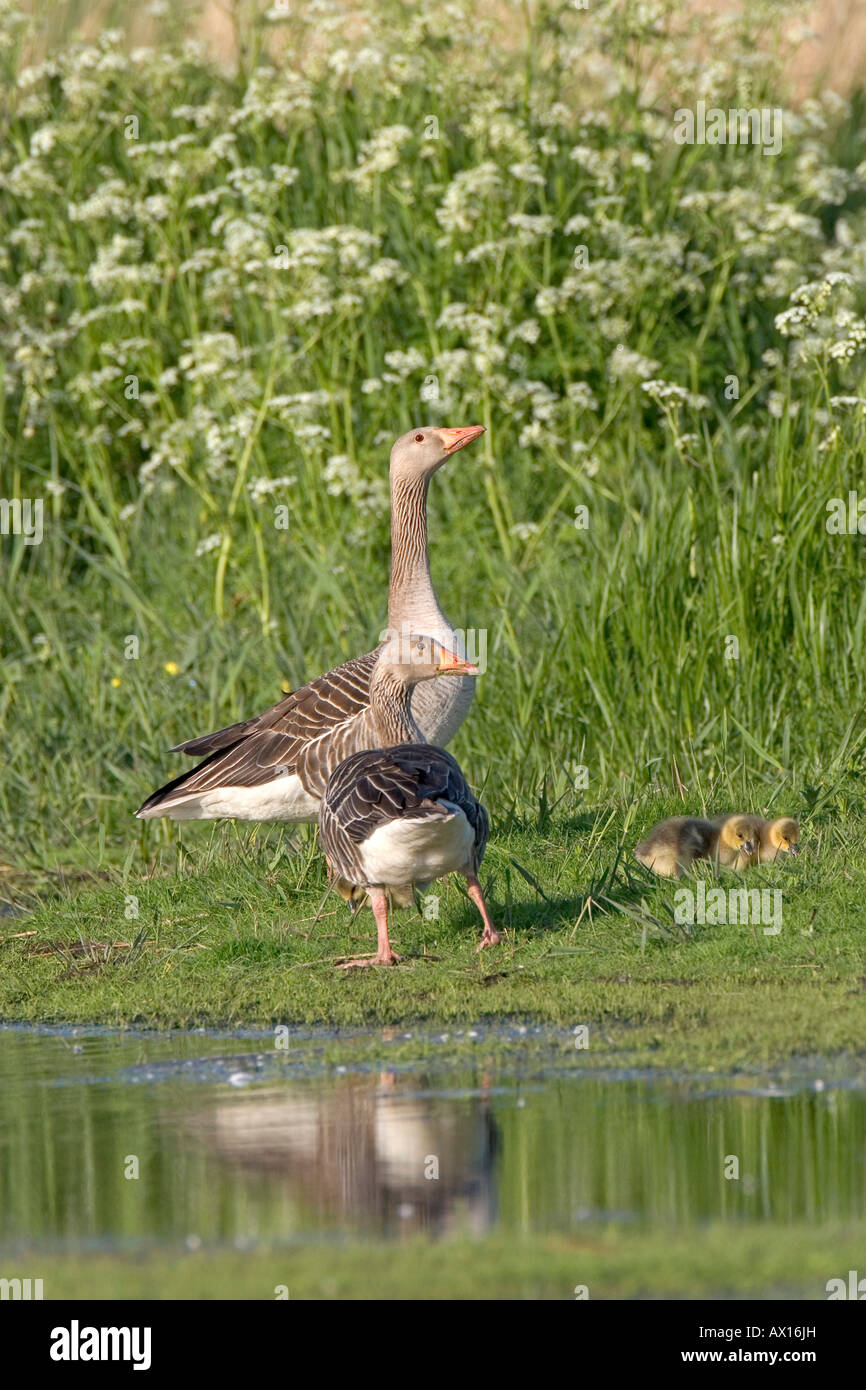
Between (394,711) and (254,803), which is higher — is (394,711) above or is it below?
above

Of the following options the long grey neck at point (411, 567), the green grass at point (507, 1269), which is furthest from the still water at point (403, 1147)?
the long grey neck at point (411, 567)

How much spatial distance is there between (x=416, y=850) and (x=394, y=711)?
134cm

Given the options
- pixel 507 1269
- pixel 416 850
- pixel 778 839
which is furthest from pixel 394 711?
pixel 507 1269

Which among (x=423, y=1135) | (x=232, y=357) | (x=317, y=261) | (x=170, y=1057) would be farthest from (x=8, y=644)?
(x=423, y=1135)

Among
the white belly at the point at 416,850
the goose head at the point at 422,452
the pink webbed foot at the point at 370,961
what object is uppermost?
the goose head at the point at 422,452

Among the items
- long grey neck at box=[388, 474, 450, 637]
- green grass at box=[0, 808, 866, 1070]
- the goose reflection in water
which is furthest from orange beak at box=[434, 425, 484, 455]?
the goose reflection in water

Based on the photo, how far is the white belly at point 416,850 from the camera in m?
6.71

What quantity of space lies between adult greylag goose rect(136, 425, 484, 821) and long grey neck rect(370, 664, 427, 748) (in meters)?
0.34

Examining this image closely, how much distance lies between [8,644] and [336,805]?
19.9 ft

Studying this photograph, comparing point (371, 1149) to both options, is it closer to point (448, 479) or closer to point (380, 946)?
point (380, 946)

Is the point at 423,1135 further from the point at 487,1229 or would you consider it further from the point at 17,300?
the point at 17,300

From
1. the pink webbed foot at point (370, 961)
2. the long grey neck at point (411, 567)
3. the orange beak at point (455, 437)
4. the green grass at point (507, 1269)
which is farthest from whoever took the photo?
the orange beak at point (455, 437)

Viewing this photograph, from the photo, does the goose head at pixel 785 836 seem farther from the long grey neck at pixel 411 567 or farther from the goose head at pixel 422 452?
the goose head at pixel 422 452

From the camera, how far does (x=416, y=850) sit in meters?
6.80
